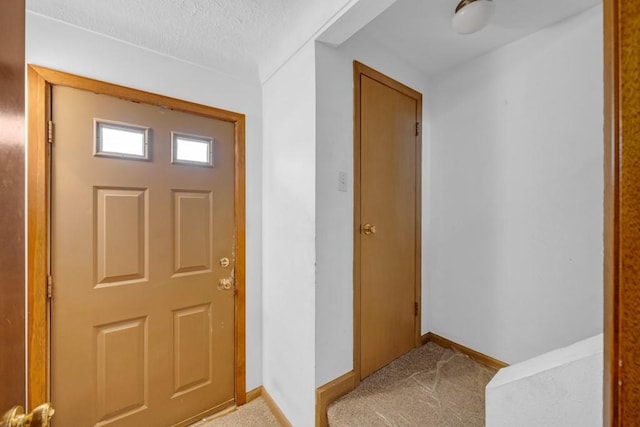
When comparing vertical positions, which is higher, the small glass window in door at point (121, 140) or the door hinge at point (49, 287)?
the small glass window in door at point (121, 140)

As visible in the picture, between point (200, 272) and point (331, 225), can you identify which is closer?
point (331, 225)

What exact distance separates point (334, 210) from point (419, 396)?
1.11m

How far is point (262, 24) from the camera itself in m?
1.34

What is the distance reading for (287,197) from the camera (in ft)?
4.99

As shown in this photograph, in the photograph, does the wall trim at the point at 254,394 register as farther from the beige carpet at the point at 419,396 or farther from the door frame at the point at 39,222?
the door frame at the point at 39,222

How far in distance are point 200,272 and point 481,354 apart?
192 centimetres

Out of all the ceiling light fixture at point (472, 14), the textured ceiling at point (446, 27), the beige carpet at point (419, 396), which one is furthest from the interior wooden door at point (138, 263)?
the ceiling light fixture at point (472, 14)

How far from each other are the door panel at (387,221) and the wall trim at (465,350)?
0.19m

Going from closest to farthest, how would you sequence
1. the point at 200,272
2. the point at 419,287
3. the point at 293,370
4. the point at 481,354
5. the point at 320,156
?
1. the point at 320,156
2. the point at 293,370
3. the point at 200,272
4. the point at 481,354
5. the point at 419,287

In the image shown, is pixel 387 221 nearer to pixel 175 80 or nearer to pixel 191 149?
pixel 191 149

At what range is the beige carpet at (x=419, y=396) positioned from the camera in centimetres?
123

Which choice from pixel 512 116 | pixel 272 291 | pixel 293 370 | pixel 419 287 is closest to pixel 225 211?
pixel 272 291

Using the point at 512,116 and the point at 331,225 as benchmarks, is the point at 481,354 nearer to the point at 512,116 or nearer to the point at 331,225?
the point at 331,225

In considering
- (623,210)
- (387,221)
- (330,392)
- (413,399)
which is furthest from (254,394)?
(623,210)
